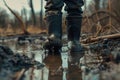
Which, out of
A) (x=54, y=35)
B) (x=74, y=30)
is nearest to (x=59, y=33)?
(x=54, y=35)

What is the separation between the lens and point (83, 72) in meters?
3.62

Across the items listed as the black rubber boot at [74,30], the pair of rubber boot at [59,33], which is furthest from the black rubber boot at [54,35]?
the black rubber boot at [74,30]

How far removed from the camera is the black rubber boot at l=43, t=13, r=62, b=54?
18.5ft

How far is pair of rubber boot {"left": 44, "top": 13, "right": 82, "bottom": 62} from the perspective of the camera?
5637 millimetres

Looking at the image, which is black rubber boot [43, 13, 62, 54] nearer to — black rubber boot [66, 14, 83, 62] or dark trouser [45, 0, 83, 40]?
dark trouser [45, 0, 83, 40]

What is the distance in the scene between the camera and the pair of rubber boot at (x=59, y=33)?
564 centimetres

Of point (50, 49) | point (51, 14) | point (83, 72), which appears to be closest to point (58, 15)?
point (51, 14)

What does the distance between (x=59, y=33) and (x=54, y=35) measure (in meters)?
0.12

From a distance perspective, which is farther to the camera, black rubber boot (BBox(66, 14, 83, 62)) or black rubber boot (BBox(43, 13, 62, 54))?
black rubber boot (BBox(66, 14, 83, 62))

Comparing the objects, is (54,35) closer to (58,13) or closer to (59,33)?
(59,33)

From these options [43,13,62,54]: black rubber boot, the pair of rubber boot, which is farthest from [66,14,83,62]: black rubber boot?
[43,13,62,54]: black rubber boot

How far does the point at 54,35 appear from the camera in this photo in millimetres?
5652

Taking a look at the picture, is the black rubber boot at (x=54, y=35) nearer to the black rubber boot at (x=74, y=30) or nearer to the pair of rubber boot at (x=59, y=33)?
the pair of rubber boot at (x=59, y=33)

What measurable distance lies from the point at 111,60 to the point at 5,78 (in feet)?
4.42
